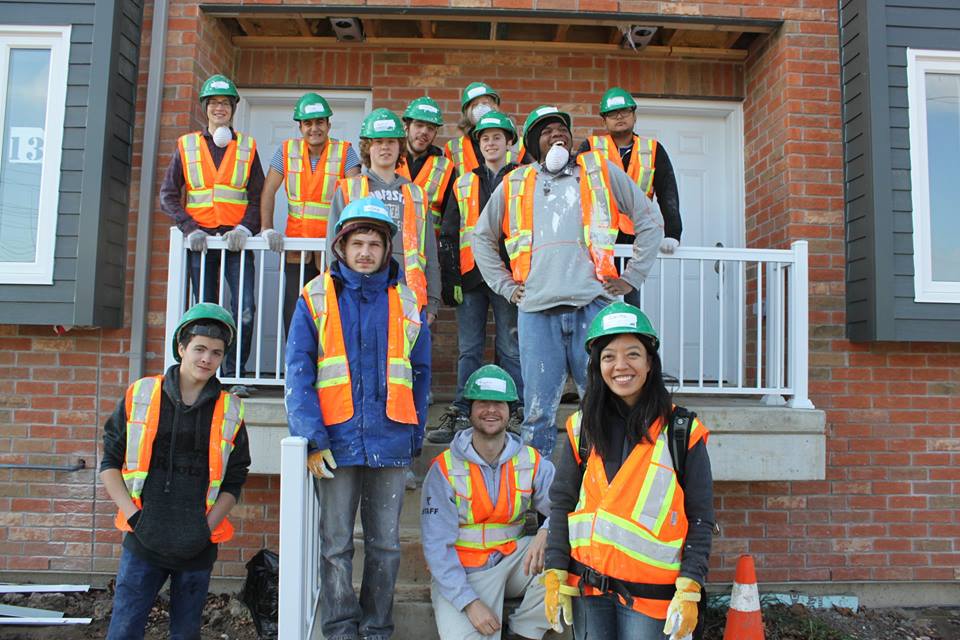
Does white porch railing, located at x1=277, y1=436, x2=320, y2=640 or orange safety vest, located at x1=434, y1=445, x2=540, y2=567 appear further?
orange safety vest, located at x1=434, y1=445, x2=540, y2=567

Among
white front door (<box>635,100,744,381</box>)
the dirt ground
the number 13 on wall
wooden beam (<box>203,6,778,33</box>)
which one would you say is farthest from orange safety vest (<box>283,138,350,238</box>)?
white front door (<box>635,100,744,381</box>)

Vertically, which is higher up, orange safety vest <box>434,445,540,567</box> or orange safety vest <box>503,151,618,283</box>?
orange safety vest <box>503,151,618,283</box>

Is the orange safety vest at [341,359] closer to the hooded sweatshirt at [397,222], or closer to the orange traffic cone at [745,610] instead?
the hooded sweatshirt at [397,222]

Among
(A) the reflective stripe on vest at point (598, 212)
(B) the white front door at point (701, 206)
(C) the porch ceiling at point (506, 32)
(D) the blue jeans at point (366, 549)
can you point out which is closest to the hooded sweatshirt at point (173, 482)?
(D) the blue jeans at point (366, 549)

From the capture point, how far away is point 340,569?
3.24 m

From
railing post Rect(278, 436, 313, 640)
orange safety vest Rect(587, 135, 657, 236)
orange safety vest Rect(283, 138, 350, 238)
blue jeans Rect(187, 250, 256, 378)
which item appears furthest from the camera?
orange safety vest Rect(283, 138, 350, 238)

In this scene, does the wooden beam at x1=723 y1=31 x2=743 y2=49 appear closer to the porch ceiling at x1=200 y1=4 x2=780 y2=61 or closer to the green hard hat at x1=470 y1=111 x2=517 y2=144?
the porch ceiling at x1=200 y1=4 x2=780 y2=61

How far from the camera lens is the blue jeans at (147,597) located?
3102 millimetres

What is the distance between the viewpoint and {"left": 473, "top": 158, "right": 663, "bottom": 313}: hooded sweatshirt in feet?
12.8

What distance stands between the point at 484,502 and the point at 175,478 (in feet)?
4.55

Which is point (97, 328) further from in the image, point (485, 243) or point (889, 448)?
point (889, 448)

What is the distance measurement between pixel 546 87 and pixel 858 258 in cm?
263

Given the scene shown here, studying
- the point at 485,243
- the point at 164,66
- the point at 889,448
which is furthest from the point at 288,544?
the point at 889,448

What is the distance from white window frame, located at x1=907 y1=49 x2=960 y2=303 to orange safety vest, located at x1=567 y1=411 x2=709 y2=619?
331 centimetres
